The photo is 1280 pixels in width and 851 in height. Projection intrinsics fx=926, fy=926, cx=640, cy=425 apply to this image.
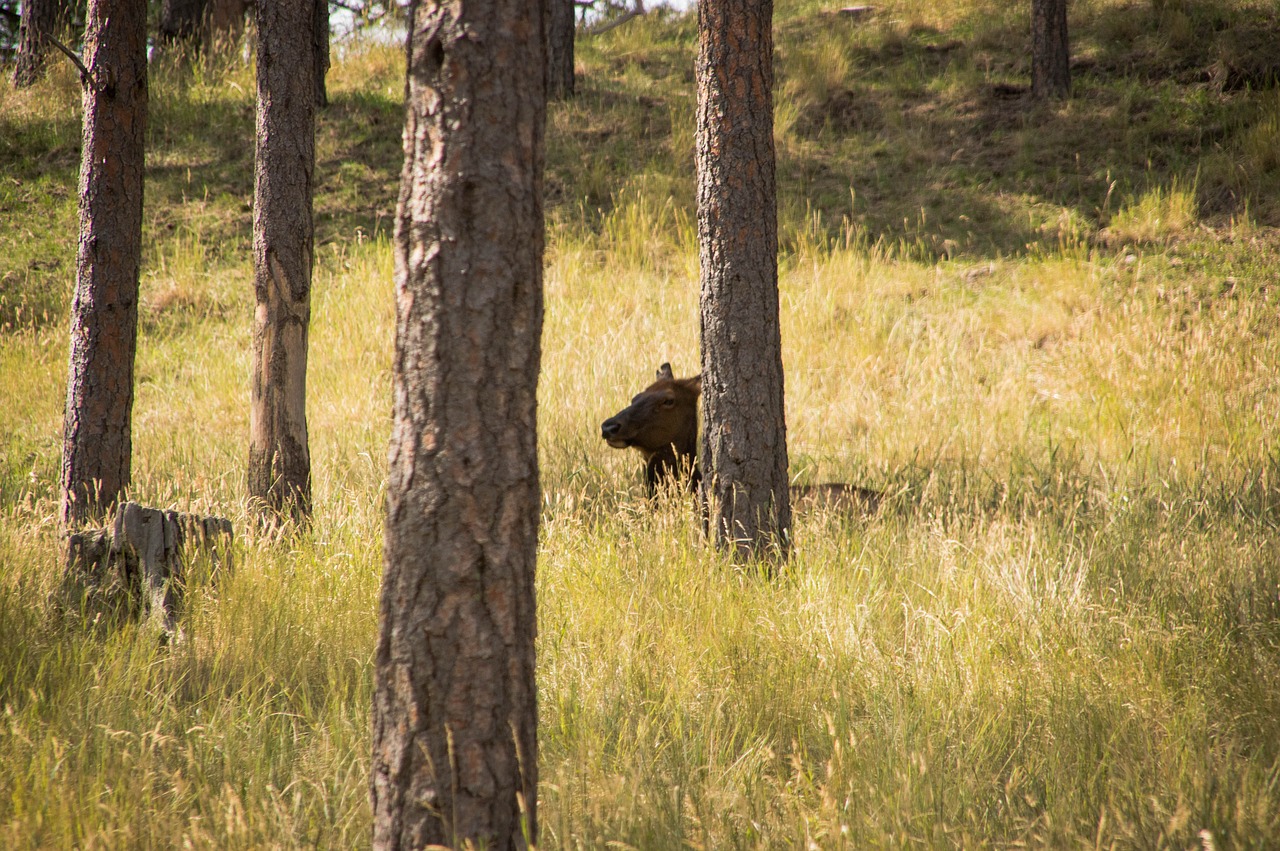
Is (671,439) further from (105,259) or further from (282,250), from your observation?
(105,259)

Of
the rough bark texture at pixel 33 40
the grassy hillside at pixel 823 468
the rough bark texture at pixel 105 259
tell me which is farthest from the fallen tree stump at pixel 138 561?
the rough bark texture at pixel 33 40

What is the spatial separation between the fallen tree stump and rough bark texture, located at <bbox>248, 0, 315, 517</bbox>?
99 cm

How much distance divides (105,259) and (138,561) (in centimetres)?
195

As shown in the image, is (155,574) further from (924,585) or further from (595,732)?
(924,585)

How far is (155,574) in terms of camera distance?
4.36 m

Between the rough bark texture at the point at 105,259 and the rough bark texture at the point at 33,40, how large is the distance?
12153mm

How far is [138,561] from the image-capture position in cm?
443

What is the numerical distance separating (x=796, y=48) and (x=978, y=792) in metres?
15.7

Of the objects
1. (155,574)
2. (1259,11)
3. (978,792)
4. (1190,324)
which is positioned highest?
(1259,11)

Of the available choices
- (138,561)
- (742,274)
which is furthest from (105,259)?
(742,274)

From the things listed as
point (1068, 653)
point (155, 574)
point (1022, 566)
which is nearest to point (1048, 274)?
point (1022, 566)

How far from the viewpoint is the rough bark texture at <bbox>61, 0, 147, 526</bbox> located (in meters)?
5.29

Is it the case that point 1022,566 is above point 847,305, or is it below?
below

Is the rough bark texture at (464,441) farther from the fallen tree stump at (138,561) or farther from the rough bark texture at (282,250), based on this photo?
the rough bark texture at (282,250)
